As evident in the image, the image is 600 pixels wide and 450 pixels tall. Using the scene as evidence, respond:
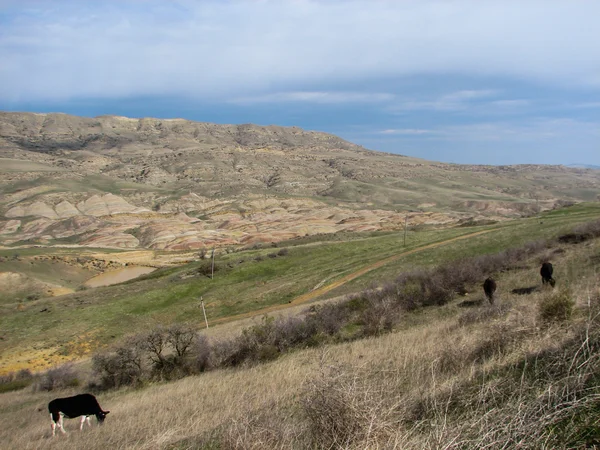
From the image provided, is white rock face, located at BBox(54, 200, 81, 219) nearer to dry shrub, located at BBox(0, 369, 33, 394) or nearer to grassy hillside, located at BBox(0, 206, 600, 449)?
dry shrub, located at BBox(0, 369, 33, 394)

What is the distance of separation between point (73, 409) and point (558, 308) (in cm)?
1197

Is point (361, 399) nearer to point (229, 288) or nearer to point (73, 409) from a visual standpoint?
point (73, 409)

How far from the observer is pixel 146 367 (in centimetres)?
2166

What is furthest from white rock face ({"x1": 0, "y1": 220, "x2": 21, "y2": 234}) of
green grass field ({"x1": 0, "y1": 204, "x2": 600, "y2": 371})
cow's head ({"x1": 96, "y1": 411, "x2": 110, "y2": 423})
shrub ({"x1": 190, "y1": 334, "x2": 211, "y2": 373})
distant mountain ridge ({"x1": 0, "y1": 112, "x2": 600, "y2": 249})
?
cow's head ({"x1": 96, "y1": 411, "x2": 110, "y2": 423})

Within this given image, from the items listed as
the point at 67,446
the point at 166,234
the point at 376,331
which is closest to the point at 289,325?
the point at 376,331

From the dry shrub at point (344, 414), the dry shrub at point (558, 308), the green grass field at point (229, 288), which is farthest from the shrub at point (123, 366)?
the dry shrub at point (344, 414)

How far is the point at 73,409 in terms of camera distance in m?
12.2

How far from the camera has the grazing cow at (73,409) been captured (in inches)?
474

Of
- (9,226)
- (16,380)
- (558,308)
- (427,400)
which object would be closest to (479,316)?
(558,308)

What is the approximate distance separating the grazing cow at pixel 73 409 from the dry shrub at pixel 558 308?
35.3ft

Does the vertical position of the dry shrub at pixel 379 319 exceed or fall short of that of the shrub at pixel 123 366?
it exceeds it

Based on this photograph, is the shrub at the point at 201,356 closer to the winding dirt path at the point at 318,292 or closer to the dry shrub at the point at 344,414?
the winding dirt path at the point at 318,292

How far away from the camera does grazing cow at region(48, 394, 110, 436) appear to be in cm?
1205

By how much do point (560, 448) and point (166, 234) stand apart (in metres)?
106
